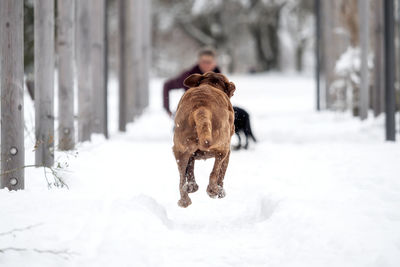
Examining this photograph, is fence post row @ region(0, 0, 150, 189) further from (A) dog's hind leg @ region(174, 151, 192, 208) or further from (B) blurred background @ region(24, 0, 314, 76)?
(B) blurred background @ region(24, 0, 314, 76)

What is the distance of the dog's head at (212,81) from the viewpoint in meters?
3.17

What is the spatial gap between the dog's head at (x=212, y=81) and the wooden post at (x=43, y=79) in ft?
6.30

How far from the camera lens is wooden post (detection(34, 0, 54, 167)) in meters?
4.60

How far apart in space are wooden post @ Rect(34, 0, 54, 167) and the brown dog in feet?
6.33

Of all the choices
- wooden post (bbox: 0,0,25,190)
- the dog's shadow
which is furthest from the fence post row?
the dog's shadow

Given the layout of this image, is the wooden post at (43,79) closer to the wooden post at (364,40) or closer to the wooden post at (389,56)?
the wooden post at (389,56)

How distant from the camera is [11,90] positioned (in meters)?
3.71

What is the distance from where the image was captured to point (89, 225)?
3.29 meters

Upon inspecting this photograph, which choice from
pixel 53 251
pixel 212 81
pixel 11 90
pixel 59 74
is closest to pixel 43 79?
pixel 11 90

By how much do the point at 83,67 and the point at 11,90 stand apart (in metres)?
2.90

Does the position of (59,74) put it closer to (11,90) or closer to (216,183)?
(11,90)

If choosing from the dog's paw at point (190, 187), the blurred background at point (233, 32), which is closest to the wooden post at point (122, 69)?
the dog's paw at point (190, 187)

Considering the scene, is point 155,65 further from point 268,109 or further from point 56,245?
point 56,245

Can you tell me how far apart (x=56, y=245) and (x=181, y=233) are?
37.3 inches
